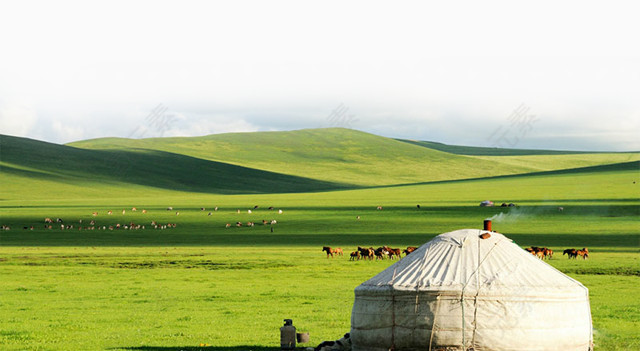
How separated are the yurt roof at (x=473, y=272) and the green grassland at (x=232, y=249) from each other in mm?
2250

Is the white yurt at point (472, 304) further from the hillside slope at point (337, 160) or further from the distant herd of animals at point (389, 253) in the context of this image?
Answer: the hillside slope at point (337, 160)

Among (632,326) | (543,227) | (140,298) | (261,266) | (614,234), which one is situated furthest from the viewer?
(543,227)

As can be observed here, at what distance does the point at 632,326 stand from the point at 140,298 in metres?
14.4

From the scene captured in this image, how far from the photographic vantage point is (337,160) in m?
183

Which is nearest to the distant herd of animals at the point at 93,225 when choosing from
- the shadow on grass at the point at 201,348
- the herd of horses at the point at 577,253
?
the herd of horses at the point at 577,253

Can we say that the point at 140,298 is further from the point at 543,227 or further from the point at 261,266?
the point at 543,227

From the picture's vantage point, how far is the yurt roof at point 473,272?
13930 mm

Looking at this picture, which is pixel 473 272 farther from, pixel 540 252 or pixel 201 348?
pixel 540 252

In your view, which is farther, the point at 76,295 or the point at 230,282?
the point at 230,282

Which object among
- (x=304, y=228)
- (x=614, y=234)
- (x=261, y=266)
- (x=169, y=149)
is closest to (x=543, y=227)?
(x=614, y=234)

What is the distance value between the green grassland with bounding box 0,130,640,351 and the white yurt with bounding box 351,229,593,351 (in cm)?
197

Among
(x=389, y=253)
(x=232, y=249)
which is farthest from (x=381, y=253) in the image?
(x=232, y=249)

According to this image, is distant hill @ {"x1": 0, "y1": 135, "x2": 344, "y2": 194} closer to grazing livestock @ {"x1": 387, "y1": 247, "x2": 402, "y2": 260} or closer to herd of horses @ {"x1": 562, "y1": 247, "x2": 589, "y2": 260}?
grazing livestock @ {"x1": 387, "y1": 247, "x2": 402, "y2": 260}

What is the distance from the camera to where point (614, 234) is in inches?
2106
